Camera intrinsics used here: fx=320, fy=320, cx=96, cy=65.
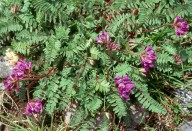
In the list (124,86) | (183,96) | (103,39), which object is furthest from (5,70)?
(183,96)

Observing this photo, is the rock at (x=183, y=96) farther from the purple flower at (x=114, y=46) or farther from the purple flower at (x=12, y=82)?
the purple flower at (x=12, y=82)

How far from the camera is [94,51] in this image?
3225 millimetres

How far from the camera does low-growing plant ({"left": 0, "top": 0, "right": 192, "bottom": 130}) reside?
10.5ft

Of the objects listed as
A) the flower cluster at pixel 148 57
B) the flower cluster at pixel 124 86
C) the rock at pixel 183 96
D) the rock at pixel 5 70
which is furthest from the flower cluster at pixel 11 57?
the rock at pixel 183 96

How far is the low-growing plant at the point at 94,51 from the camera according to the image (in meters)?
3.19

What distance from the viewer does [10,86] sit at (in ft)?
9.82

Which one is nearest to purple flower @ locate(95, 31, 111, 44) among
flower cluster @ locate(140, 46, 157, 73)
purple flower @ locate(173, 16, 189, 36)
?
flower cluster @ locate(140, 46, 157, 73)

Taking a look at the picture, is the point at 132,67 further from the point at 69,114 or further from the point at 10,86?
the point at 10,86

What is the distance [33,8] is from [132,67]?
1226 millimetres

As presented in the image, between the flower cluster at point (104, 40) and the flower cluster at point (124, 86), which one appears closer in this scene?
the flower cluster at point (124, 86)

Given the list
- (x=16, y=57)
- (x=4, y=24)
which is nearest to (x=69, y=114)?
(x=16, y=57)

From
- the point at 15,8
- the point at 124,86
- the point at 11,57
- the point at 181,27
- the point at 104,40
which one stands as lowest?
the point at 124,86

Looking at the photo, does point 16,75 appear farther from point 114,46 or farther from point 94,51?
point 114,46

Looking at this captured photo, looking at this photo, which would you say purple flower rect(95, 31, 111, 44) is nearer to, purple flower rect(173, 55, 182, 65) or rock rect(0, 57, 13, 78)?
purple flower rect(173, 55, 182, 65)
